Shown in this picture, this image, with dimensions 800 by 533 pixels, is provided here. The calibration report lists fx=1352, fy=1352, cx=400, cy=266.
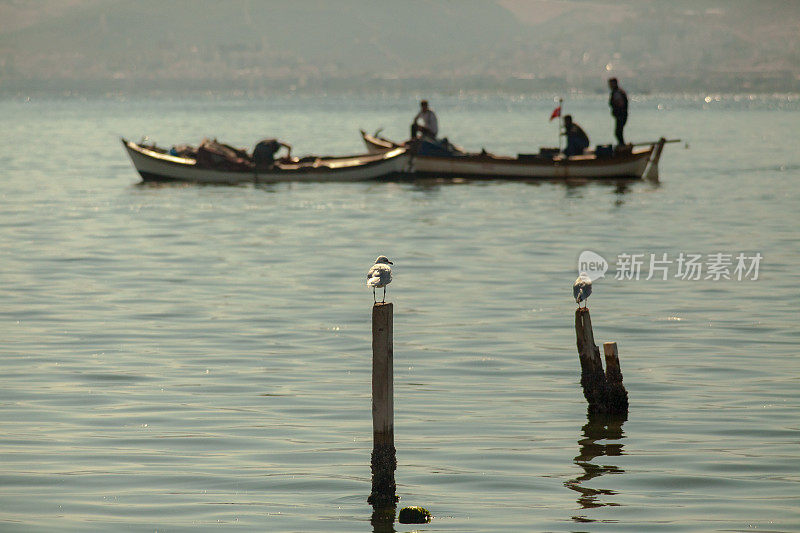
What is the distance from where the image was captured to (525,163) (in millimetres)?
41188

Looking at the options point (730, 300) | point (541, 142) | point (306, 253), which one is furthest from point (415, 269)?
point (541, 142)

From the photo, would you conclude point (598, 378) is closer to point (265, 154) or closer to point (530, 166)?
point (530, 166)

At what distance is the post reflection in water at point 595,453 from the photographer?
10414mm

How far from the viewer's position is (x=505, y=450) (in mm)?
11734

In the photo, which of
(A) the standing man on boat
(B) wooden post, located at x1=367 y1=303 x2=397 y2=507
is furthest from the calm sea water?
(A) the standing man on boat

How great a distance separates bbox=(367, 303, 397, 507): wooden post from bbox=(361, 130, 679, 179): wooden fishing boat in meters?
31.1

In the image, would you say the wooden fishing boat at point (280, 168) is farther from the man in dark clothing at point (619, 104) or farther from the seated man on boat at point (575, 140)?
the man in dark clothing at point (619, 104)

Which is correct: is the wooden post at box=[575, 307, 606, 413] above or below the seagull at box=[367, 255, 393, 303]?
below

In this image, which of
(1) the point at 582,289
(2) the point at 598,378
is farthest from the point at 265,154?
(1) the point at 582,289

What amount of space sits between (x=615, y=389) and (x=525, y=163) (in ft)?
94.2

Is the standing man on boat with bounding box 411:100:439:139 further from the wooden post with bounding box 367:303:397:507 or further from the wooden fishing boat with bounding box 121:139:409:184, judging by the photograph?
the wooden post with bounding box 367:303:397:507

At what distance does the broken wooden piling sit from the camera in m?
12.7

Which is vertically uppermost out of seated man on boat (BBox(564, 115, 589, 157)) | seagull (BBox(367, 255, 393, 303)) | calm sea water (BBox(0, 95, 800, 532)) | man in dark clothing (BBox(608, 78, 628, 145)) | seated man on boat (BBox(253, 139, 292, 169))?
man in dark clothing (BBox(608, 78, 628, 145))

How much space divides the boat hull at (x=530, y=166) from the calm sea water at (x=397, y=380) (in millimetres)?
8739
